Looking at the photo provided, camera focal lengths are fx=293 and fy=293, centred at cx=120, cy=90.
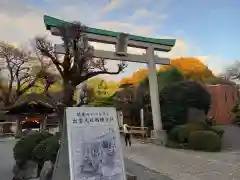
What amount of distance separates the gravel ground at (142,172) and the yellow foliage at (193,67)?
25.8 m

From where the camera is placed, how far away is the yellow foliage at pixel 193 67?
34.7 meters

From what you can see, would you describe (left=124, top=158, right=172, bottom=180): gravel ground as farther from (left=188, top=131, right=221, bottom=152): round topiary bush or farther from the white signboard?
(left=188, top=131, right=221, bottom=152): round topiary bush

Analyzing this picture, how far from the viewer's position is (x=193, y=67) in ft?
116

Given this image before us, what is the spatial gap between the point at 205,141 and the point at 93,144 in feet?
35.2

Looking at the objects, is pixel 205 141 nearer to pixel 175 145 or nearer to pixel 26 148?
pixel 175 145

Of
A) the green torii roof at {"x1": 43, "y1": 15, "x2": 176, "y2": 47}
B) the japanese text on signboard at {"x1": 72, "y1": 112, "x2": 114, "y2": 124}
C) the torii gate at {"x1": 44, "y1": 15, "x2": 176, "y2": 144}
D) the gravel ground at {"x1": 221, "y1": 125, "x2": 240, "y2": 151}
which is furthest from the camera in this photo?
the gravel ground at {"x1": 221, "y1": 125, "x2": 240, "y2": 151}

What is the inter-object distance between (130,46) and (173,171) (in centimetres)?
892

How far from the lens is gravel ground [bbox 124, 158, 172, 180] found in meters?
7.95

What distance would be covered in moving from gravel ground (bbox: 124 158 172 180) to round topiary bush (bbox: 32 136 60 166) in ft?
7.67

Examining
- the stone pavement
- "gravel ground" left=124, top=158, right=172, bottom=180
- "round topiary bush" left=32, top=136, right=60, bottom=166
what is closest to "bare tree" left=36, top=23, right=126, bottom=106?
"round topiary bush" left=32, top=136, right=60, bottom=166

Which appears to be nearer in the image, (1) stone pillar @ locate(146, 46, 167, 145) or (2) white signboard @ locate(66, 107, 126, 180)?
(2) white signboard @ locate(66, 107, 126, 180)

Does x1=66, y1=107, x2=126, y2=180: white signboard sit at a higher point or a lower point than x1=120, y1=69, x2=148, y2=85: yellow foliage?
lower

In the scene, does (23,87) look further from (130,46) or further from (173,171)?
(173,171)

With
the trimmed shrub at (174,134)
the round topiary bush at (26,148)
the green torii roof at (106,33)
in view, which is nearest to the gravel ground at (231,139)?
the trimmed shrub at (174,134)
